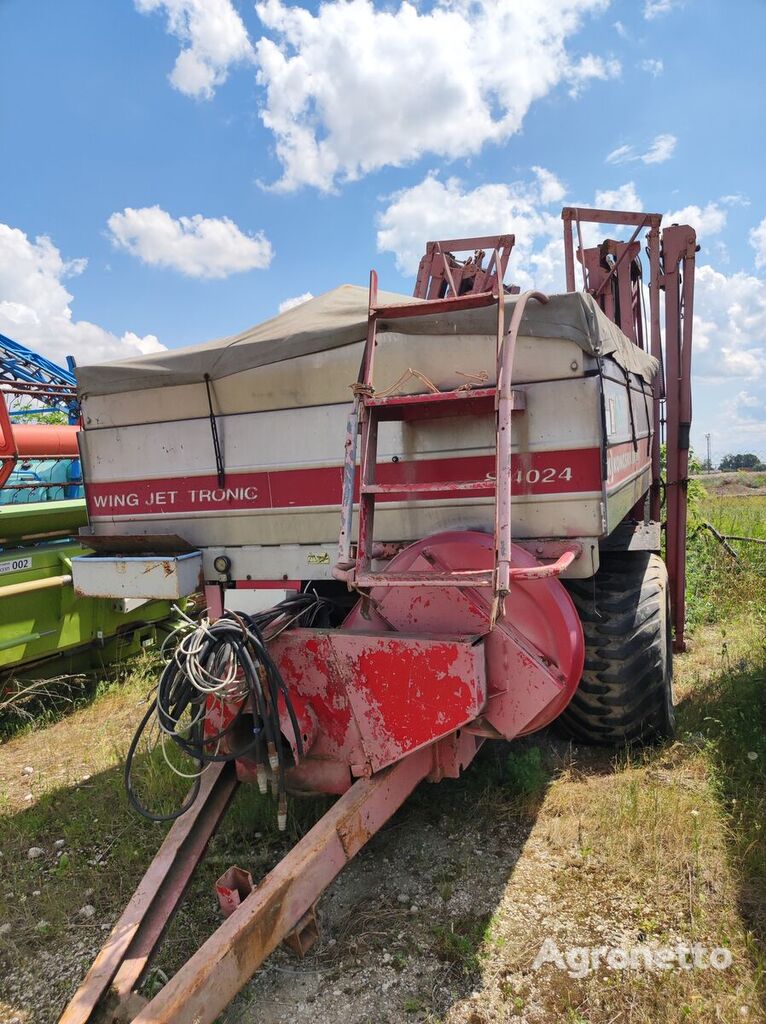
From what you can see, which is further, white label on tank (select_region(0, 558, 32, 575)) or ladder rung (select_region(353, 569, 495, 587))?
white label on tank (select_region(0, 558, 32, 575))

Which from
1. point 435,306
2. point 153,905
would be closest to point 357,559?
point 435,306

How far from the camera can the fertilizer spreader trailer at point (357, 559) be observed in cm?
247

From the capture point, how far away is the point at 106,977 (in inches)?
83.3

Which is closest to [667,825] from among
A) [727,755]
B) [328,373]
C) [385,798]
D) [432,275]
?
[727,755]

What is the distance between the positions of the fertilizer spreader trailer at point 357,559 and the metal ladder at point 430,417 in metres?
0.01

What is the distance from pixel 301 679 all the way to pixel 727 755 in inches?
101

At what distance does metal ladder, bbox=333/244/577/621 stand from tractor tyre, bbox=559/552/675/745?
32.5 inches

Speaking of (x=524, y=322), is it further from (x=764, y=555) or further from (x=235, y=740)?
(x=764, y=555)

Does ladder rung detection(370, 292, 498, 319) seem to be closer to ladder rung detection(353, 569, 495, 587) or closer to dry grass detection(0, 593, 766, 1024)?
ladder rung detection(353, 569, 495, 587)

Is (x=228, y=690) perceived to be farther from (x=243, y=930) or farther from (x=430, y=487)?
(x=430, y=487)

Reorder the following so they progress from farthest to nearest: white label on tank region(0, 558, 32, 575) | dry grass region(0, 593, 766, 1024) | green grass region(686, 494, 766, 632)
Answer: green grass region(686, 494, 766, 632) < white label on tank region(0, 558, 32, 575) < dry grass region(0, 593, 766, 1024)

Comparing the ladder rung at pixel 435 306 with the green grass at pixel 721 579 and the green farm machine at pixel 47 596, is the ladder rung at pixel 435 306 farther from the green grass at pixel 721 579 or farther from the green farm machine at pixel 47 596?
the green grass at pixel 721 579

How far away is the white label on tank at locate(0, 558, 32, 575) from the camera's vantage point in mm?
5051

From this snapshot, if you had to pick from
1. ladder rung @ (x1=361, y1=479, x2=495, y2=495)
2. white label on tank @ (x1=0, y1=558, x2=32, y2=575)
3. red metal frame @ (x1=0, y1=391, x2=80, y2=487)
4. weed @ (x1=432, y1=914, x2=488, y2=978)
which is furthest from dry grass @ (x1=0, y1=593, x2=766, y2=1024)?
red metal frame @ (x1=0, y1=391, x2=80, y2=487)
